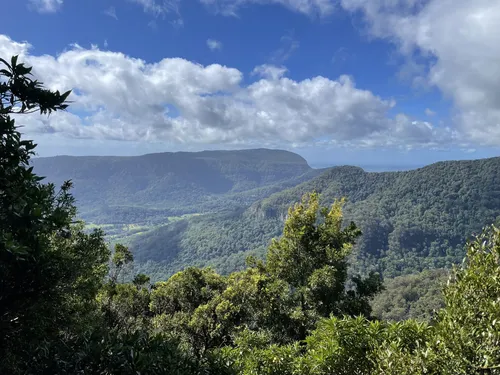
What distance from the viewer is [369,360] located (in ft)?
21.4

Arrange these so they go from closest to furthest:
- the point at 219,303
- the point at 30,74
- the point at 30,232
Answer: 1. the point at 30,232
2. the point at 30,74
3. the point at 219,303

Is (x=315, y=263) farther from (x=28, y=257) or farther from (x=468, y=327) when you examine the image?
(x=28, y=257)

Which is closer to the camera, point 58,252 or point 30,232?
point 30,232

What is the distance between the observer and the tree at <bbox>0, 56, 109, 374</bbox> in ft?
A: 15.1

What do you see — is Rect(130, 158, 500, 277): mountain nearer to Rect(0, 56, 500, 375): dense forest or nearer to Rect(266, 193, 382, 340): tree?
Rect(266, 193, 382, 340): tree

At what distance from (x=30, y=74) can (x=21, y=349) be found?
477cm

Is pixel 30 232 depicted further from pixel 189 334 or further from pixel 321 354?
pixel 189 334

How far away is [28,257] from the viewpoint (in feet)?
19.2

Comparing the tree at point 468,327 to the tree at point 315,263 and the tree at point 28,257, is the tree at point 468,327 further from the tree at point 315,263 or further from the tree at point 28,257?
the tree at point 315,263

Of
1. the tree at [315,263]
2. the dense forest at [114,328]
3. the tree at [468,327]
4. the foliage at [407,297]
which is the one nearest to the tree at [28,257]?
the dense forest at [114,328]

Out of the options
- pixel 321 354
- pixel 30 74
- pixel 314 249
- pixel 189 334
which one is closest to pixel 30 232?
pixel 30 74

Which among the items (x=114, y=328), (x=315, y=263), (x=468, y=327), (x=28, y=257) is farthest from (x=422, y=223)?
(x=28, y=257)

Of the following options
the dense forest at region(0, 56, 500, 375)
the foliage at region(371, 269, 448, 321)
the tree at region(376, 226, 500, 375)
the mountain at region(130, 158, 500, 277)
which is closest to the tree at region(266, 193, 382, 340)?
the dense forest at region(0, 56, 500, 375)

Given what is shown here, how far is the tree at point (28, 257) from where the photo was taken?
461 cm
